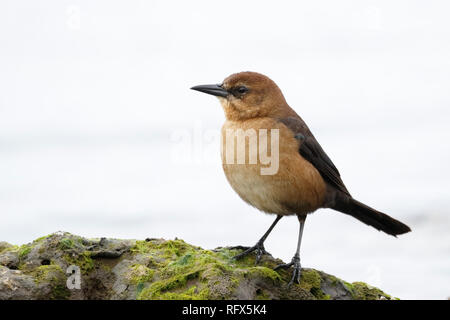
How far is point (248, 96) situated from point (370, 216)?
6.36 feet

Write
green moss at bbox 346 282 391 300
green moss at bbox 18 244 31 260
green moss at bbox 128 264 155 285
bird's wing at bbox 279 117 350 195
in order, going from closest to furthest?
green moss at bbox 128 264 155 285, green moss at bbox 18 244 31 260, green moss at bbox 346 282 391 300, bird's wing at bbox 279 117 350 195

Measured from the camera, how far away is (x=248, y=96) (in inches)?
238

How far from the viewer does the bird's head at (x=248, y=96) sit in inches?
237

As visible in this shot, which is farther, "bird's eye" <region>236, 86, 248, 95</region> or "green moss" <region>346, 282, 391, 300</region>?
"bird's eye" <region>236, 86, 248, 95</region>

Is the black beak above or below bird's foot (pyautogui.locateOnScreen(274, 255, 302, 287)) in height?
Result: above

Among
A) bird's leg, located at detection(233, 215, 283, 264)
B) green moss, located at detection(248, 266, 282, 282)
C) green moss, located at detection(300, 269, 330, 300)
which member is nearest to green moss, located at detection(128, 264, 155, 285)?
green moss, located at detection(248, 266, 282, 282)

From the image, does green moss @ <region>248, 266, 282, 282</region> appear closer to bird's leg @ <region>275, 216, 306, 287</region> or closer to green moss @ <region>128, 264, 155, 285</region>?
bird's leg @ <region>275, 216, 306, 287</region>

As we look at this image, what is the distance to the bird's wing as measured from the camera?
594 cm

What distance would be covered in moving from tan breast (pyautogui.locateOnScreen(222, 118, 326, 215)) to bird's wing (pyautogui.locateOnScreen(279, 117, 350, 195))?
0.09 metres

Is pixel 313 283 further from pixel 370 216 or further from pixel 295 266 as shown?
pixel 370 216

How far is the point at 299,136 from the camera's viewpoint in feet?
19.4

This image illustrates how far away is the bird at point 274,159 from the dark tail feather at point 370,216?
0.01 metres
